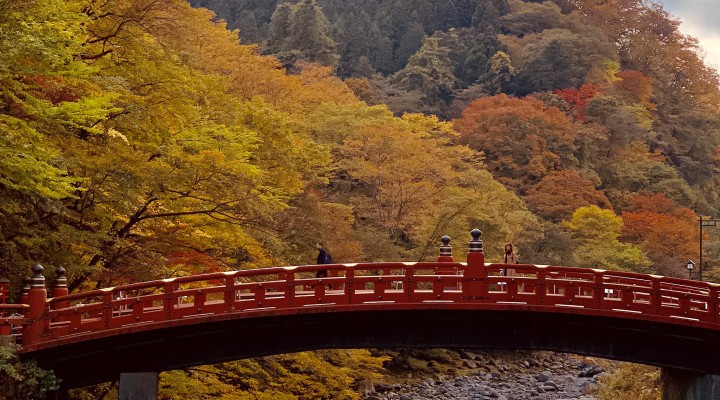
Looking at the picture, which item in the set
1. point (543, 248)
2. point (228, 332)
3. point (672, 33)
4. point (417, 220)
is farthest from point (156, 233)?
point (672, 33)

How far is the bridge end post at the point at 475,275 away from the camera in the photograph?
21797 millimetres

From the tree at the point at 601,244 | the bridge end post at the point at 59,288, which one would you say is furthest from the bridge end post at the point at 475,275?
the tree at the point at 601,244

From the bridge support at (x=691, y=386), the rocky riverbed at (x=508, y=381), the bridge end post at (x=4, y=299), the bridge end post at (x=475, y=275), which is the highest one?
the bridge end post at (x=475, y=275)

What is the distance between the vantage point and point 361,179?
155ft

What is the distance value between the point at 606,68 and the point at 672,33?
1649cm

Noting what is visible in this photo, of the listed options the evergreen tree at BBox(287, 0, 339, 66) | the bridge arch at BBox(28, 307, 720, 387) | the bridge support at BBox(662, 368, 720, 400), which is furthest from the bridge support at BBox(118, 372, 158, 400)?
the evergreen tree at BBox(287, 0, 339, 66)

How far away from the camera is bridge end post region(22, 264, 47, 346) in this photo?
19562 millimetres

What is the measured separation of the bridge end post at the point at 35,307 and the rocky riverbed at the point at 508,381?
20.9m

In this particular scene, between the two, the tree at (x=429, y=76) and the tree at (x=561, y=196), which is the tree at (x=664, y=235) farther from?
the tree at (x=429, y=76)

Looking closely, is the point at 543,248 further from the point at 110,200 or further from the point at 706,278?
the point at 110,200

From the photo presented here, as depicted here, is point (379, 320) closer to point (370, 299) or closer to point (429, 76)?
point (370, 299)

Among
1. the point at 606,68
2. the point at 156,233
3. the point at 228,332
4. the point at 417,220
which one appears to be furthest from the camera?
the point at 606,68

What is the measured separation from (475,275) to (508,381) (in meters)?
24.8

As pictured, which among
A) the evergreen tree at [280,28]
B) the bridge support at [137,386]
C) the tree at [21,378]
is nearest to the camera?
the tree at [21,378]
